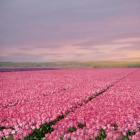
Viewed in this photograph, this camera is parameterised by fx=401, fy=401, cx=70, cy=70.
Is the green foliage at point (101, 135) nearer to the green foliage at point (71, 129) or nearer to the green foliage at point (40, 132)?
the green foliage at point (71, 129)

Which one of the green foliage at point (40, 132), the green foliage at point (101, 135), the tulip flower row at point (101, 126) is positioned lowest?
the green foliage at point (40, 132)

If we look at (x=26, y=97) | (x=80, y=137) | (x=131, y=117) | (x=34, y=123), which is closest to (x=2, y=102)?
(x=26, y=97)

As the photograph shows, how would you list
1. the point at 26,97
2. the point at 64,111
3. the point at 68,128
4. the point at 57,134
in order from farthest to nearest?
the point at 26,97 < the point at 64,111 < the point at 68,128 < the point at 57,134

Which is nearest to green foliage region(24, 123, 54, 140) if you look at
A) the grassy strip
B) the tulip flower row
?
the grassy strip

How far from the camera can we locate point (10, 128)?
1059 centimetres

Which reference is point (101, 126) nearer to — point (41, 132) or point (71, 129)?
point (71, 129)

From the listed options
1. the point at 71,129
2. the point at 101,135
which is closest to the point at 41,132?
the point at 71,129

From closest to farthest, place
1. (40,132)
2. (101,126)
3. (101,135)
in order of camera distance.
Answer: (101,135), (101,126), (40,132)

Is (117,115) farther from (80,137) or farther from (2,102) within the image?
(2,102)

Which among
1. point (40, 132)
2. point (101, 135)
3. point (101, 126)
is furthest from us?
point (40, 132)

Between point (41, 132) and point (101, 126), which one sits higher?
point (101, 126)

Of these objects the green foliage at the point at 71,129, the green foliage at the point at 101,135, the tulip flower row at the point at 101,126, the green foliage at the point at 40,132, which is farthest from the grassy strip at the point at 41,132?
the green foliage at the point at 101,135

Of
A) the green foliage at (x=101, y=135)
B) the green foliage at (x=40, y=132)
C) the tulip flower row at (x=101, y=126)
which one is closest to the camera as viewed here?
the tulip flower row at (x=101, y=126)

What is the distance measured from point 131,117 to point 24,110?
4106 millimetres
